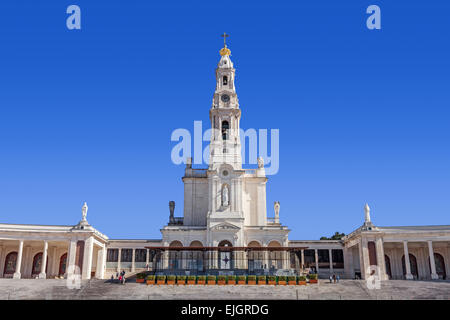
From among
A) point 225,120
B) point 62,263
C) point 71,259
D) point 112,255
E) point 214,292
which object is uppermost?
point 225,120

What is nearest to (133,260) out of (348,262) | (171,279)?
(171,279)

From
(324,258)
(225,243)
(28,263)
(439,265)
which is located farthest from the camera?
(324,258)

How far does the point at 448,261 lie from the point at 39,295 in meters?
50.9

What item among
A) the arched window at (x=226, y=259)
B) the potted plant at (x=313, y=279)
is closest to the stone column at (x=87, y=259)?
the arched window at (x=226, y=259)

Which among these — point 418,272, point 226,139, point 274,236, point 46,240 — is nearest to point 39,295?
point 46,240

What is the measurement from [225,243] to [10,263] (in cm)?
2980

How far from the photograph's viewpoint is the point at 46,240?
181 feet

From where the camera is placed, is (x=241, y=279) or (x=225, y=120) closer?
(x=241, y=279)

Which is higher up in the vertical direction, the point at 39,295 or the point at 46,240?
the point at 46,240

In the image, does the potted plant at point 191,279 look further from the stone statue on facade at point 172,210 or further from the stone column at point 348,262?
the stone column at point 348,262

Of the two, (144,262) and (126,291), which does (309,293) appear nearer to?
(126,291)

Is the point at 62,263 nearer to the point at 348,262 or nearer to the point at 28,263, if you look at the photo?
the point at 28,263

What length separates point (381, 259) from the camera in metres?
54.4
